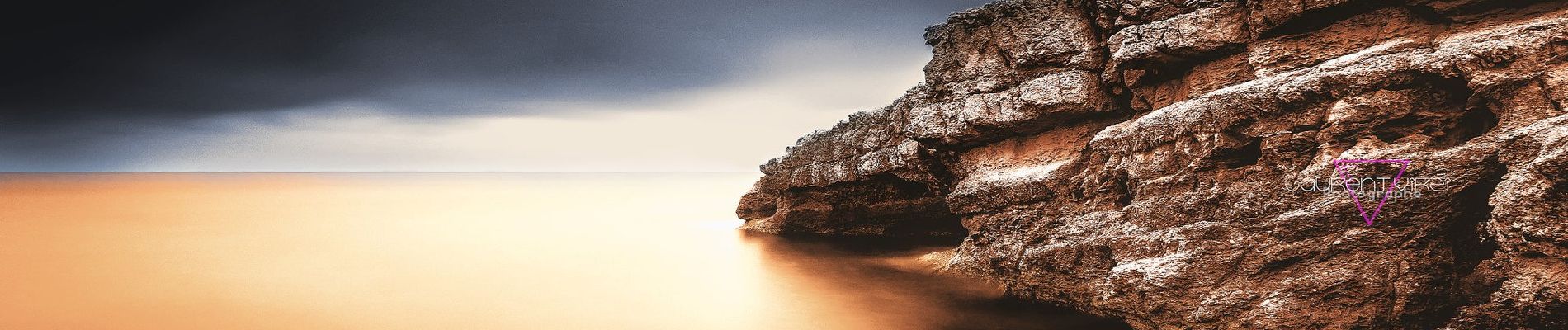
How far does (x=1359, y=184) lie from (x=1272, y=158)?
1310 millimetres

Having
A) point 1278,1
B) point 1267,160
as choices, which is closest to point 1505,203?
point 1267,160

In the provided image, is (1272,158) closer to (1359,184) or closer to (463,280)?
(1359,184)

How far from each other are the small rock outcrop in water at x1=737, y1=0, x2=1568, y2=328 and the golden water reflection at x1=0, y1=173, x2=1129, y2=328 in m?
2.61

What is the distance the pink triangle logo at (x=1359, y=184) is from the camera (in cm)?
977

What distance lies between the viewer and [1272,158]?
444 inches

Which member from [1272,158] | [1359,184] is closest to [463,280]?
[1272,158]

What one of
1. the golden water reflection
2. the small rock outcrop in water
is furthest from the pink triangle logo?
the golden water reflection

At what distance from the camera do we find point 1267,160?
37.3ft

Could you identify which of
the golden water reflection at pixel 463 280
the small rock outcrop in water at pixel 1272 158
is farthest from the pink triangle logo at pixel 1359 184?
the golden water reflection at pixel 463 280

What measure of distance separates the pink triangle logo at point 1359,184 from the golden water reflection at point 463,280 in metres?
5.25

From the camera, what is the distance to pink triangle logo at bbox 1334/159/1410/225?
977 cm

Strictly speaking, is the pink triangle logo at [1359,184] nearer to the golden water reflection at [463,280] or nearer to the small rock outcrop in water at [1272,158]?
the small rock outcrop in water at [1272,158]

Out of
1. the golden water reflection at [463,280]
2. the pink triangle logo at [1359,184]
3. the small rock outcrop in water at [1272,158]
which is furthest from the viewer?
the golden water reflection at [463,280]

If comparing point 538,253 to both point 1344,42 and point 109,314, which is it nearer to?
point 109,314
